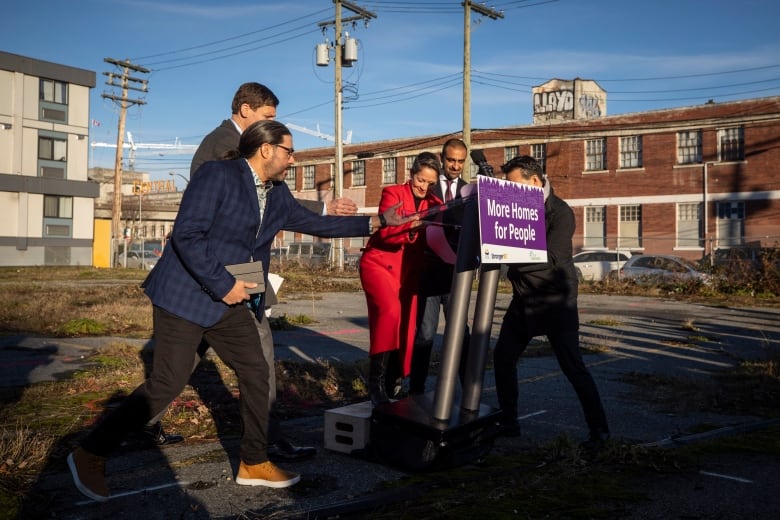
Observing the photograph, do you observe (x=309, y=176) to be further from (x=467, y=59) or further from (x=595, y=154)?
(x=467, y=59)

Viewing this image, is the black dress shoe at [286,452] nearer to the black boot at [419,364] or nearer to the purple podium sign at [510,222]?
the black boot at [419,364]

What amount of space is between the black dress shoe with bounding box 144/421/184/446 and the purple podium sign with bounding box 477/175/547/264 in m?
2.36

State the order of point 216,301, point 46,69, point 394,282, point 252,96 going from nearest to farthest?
point 216,301
point 252,96
point 394,282
point 46,69

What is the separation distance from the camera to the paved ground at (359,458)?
3.75 m

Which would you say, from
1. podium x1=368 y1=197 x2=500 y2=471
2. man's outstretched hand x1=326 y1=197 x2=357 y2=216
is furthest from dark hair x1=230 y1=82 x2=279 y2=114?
podium x1=368 y1=197 x2=500 y2=471

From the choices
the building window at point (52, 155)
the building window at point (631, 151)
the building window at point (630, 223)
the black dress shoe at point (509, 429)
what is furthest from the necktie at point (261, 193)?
the building window at point (52, 155)

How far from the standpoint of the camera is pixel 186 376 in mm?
4031

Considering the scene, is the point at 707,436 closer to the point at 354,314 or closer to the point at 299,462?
the point at 299,462

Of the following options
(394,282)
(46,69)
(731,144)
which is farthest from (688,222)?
(46,69)

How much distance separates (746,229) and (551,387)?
32.2m

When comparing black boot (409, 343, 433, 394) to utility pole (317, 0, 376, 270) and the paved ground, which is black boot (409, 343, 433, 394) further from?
utility pole (317, 0, 376, 270)

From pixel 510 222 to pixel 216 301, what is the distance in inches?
65.0

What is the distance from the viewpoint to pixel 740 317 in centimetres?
1628

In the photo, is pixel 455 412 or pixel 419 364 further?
pixel 419 364
